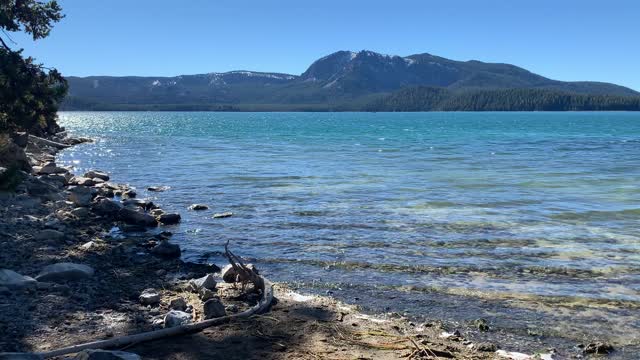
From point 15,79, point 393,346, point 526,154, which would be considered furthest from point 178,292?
point 526,154

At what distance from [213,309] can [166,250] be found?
17.2 feet

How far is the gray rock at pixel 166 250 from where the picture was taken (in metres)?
13.9

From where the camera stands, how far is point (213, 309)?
908 centimetres

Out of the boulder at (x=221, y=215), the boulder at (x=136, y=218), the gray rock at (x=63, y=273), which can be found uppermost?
the gray rock at (x=63, y=273)

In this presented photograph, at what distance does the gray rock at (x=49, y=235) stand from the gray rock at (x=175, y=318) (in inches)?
253

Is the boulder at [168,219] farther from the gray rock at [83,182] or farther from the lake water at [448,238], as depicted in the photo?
the gray rock at [83,182]

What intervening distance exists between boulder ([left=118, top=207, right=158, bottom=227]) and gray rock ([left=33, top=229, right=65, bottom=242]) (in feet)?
11.2

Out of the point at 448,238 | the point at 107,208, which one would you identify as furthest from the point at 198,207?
the point at 448,238

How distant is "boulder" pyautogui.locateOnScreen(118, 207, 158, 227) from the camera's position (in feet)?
59.0

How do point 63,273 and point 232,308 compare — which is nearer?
point 232,308

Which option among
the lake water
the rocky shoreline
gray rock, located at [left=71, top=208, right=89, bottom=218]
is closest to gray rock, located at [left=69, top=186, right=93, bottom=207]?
gray rock, located at [left=71, top=208, right=89, bottom=218]

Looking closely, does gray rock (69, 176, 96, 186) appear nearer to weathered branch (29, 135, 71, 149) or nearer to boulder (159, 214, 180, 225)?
boulder (159, 214, 180, 225)

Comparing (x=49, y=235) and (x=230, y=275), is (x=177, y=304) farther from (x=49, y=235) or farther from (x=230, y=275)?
(x=49, y=235)

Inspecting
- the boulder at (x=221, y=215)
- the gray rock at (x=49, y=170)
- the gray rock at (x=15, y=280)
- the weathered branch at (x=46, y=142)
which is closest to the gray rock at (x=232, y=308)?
the gray rock at (x=15, y=280)
